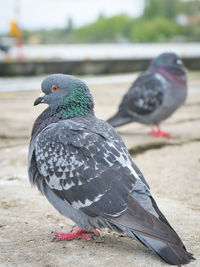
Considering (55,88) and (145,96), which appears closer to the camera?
(55,88)

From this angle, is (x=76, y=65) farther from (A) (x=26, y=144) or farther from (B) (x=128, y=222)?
(B) (x=128, y=222)

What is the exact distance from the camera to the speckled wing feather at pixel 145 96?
6.29 meters

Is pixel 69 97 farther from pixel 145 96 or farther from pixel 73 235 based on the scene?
pixel 145 96

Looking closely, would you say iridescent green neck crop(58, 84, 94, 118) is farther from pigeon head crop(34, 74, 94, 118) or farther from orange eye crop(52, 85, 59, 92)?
orange eye crop(52, 85, 59, 92)

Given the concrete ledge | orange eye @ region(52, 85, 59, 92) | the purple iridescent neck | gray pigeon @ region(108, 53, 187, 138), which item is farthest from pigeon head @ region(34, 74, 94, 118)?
the concrete ledge

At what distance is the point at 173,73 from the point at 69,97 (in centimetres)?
354

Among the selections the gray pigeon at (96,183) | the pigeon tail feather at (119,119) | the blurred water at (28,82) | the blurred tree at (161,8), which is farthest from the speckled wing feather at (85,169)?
the blurred tree at (161,8)

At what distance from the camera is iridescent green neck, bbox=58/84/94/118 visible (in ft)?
10.5

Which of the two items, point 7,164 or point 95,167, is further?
point 7,164

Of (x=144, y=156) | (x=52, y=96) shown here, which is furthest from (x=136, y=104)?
(x=52, y=96)

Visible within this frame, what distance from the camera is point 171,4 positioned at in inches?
4109

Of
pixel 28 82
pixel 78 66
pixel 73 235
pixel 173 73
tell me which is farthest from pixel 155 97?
pixel 78 66

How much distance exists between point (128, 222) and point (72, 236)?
1.99 feet

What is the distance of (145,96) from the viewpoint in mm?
6355
